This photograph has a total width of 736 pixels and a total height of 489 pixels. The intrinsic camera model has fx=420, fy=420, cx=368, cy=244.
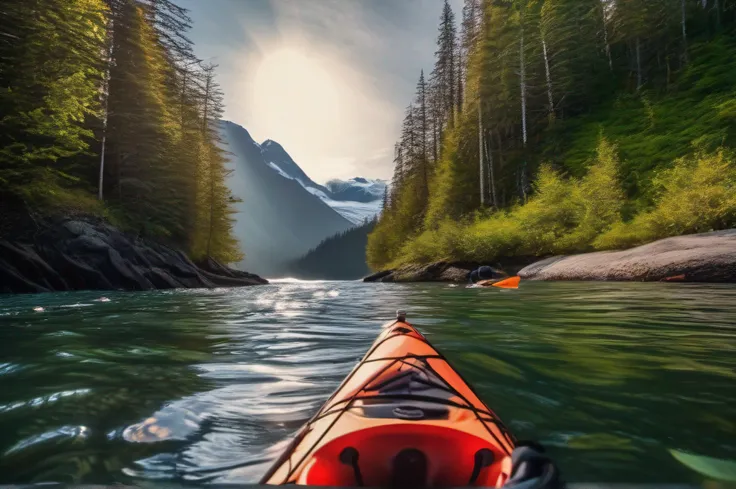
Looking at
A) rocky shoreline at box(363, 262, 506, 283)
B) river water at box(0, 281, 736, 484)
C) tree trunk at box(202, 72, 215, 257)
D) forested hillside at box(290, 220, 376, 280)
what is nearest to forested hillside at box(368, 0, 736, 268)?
rocky shoreline at box(363, 262, 506, 283)

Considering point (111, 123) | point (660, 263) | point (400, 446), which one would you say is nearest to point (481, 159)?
point (660, 263)

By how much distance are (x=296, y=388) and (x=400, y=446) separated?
84.5 inches

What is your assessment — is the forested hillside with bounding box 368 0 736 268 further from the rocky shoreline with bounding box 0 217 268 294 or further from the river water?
the rocky shoreline with bounding box 0 217 268 294

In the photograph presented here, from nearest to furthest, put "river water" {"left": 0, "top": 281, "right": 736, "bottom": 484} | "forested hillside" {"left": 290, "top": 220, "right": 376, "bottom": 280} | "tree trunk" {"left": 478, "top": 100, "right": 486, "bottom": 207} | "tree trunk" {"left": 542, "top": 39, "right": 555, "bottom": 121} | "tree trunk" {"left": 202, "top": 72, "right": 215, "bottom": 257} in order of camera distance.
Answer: "river water" {"left": 0, "top": 281, "right": 736, "bottom": 484}, "tree trunk" {"left": 542, "top": 39, "right": 555, "bottom": 121}, "tree trunk" {"left": 478, "top": 100, "right": 486, "bottom": 207}, "tree trunk" {"left": 202, "top": 72, "right": 215, "bottom": 257}, "forested hillside" {"left": 290, "top": 220, "right": 376, "bottom": 280}

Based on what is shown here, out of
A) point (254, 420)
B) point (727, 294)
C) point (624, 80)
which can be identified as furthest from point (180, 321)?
point (624, 80)

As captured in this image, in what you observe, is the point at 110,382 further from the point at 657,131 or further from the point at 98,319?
the point at 657,131

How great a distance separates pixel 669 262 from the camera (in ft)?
40.7

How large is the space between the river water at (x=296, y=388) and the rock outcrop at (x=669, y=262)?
4.94 meters

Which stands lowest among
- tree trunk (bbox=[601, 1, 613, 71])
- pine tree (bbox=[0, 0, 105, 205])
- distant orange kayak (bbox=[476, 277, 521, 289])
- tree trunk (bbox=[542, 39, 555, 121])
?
distant orange kayak (bbox=[476, 277, 521, 289])

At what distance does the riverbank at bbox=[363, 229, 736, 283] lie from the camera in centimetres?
1140

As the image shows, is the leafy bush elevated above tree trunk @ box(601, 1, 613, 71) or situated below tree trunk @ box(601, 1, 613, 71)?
below

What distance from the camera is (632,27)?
3238cm

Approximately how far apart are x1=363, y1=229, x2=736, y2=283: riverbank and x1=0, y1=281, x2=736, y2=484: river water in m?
4.93

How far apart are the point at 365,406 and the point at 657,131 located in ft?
91.1
